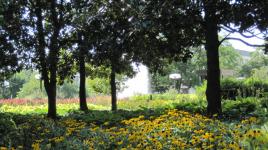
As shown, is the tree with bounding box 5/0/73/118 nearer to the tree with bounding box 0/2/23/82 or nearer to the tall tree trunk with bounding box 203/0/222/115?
the tree with bounding box 0/2/23/82

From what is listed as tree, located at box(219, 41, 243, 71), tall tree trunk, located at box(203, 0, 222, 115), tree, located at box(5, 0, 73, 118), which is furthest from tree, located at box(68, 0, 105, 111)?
tree, located at box(219, 41, 243, 71)

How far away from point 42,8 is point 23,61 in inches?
89.0

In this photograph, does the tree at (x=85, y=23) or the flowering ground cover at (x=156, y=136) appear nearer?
the flowering ground cover at (x=156, y=136)

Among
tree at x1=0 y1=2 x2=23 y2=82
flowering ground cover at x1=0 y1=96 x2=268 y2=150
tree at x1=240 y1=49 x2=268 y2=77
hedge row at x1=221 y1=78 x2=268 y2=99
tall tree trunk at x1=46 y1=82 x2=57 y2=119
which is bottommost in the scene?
flowering ground cover at x1=0 y1=96 x2=268 y2=150

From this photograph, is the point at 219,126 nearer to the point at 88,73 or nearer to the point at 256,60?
the point at 88,73

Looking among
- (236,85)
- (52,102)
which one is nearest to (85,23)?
(52,102)

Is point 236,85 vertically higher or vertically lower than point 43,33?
lower

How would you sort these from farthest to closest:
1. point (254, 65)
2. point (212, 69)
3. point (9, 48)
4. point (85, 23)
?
point (254, 65) → point (9, 48) → point (85, 23) → point (212, 69)

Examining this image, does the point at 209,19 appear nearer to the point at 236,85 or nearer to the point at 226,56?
the point at 236,85

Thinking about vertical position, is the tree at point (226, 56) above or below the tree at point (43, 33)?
above

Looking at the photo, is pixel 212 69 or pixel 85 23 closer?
pixel 212 69

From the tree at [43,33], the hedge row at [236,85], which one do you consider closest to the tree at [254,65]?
the hedge row at [236,85]

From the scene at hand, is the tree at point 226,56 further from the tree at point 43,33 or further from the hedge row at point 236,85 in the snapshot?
the tree at point 43,33

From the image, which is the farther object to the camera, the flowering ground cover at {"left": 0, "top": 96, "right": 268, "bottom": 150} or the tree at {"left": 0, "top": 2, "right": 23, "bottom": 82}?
the tree at {"left": 0, "top": 2, "right": 23, "bottom": 82}
